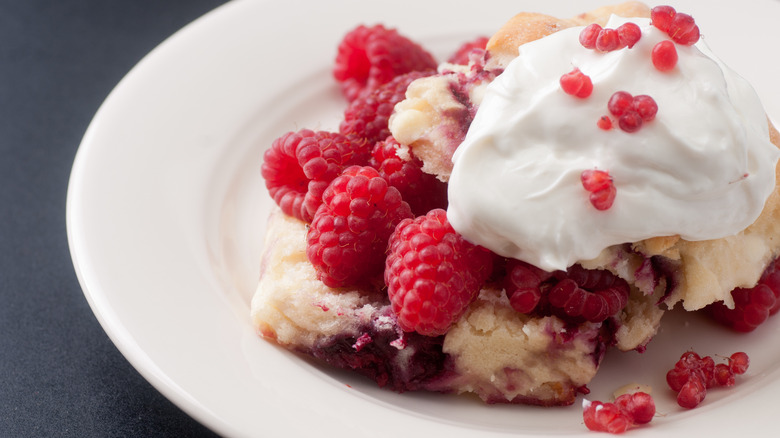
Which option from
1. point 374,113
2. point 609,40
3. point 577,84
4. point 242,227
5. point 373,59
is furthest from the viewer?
point 373,59

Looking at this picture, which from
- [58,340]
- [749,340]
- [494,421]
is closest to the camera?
[494,421]

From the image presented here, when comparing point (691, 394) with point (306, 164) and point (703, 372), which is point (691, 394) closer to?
point (703, 372)

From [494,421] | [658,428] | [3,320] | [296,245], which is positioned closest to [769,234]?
[658,428]

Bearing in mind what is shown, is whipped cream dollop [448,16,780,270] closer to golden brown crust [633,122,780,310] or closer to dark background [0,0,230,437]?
golden brown crust [633,122,780,310]

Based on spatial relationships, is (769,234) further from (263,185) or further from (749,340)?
(263,185)

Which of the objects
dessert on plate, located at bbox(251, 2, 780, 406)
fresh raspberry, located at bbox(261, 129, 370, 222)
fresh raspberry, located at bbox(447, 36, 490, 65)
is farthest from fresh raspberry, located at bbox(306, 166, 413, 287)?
fresh raspberry, located at bbox(447, 36, 490, 65)

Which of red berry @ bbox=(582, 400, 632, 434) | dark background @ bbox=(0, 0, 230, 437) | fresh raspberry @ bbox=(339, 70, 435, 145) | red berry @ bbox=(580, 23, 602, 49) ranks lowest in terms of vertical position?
dark background @ bbox=(0, 0, 230, 437)

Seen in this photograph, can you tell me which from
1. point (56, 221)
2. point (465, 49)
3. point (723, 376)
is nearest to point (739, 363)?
point (723, 376)
